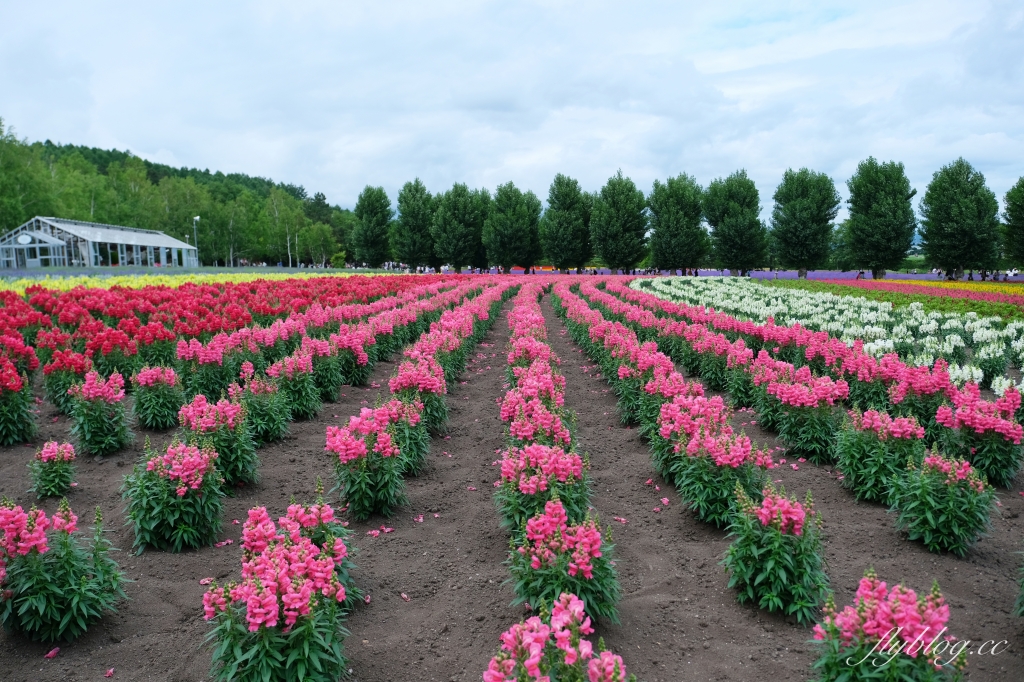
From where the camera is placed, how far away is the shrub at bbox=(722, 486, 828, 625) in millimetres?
5016

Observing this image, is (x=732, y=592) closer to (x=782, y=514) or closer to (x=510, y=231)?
(x=782, y=514)

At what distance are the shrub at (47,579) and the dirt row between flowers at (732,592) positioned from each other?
3954mm

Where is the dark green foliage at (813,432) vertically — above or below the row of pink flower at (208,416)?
below

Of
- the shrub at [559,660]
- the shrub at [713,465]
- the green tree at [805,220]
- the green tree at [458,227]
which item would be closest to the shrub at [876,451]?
the shrub at [713,465]

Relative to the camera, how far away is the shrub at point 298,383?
1036 centimetres

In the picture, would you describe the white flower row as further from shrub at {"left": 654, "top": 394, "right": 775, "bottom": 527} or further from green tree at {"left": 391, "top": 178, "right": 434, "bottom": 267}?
green tree at {"left": 391, "top": 178, "right": 434, "bottom": 267}

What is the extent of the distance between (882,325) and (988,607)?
13.4 m

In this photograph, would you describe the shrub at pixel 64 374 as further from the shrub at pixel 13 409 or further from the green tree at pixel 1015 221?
the green tree at pixel 1015 221

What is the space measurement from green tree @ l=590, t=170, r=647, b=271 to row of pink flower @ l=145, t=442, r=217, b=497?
65.1 meters

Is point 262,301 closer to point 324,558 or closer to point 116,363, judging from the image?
point 116,363

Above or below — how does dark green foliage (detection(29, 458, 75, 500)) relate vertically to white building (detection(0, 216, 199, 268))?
below

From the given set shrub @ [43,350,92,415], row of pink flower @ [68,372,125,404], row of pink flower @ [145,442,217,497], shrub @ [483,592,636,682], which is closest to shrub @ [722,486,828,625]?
shrub @ [483,592,636,682]

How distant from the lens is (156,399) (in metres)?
9.60

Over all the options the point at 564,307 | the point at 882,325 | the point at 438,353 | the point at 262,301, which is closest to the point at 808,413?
the point at 438,353
